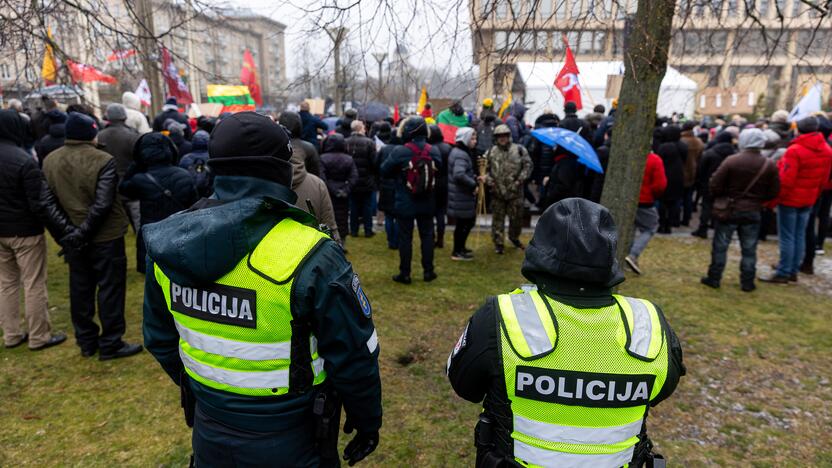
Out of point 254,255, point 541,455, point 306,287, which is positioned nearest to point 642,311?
point 541,455

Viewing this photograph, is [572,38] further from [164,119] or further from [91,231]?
[164,119]

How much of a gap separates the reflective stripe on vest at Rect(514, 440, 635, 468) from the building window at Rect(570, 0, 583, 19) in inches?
142

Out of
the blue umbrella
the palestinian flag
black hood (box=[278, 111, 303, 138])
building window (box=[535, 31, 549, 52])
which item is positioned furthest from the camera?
the palestinian flag

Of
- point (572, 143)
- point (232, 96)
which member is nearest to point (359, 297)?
point (572, 143)

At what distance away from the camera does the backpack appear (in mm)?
6086

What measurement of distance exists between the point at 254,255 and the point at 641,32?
3209 millimetres

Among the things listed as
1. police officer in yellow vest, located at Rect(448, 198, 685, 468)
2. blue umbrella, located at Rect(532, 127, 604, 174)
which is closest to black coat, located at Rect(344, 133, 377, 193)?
blue umbrella, located at Rect(532, 127, 604, 174)

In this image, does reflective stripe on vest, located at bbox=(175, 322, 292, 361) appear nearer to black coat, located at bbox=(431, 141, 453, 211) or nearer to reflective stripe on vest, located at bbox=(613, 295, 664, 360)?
reflective stripe on vest, located at bbox=(613, 295, 664, 360)

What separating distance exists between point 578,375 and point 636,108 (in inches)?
109

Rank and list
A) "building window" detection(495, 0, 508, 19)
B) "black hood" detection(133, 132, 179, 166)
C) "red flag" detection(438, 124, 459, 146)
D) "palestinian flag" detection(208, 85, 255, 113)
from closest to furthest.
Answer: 1. "building window" detection(495, 0, 508, 19)
2. "black hood" detection(133, 132, 179, 166)
3. "red flag" detection(438, 124, 459, 146)
4. "palestinian flag" detection(208, 85, 255, 113)

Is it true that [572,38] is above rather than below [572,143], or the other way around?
above

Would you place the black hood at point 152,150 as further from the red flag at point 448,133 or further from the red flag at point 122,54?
the red flag at point 448,133

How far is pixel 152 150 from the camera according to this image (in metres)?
4.71

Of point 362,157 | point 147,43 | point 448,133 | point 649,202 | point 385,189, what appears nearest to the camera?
point 147,43
